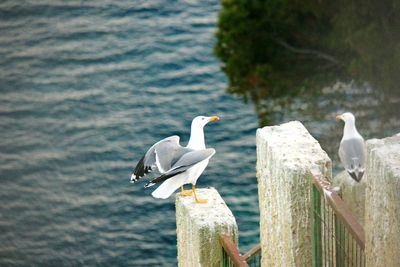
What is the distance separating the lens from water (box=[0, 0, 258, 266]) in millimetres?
17797

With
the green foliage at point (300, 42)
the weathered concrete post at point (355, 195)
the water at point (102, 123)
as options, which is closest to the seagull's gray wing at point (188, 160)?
the weathered concrete post at point (355, 195)

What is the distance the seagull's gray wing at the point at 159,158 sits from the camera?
7198 mm

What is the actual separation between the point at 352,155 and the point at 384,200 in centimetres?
396

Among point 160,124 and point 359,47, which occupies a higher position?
point 359,47

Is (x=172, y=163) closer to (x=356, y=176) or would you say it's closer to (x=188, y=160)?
(x=188, y=160)

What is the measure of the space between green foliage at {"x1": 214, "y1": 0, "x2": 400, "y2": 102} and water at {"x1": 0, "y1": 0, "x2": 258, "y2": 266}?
4.07ft

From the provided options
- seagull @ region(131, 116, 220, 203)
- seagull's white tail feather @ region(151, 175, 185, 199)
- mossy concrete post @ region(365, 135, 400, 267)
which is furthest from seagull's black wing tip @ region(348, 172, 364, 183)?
mossy concrete post @ region(365, 135, 400, 267)

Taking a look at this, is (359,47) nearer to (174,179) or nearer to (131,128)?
(131,128)

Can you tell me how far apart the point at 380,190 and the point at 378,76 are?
447 inches

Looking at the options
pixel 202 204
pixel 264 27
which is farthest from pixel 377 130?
pixel 202 204

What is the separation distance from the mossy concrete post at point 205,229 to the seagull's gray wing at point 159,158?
3.17 ft

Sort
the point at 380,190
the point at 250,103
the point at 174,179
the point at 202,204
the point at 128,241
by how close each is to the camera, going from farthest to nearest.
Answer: the point at 250,103 → the point at 128,241 → the point at 174,179 → the point at 202,204 → the point at 380,190

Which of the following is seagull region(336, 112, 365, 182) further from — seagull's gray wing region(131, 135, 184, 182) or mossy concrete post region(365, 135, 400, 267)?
mossy concrete post region(365, 135, 400, 267)

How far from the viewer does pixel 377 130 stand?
16.1 metres
